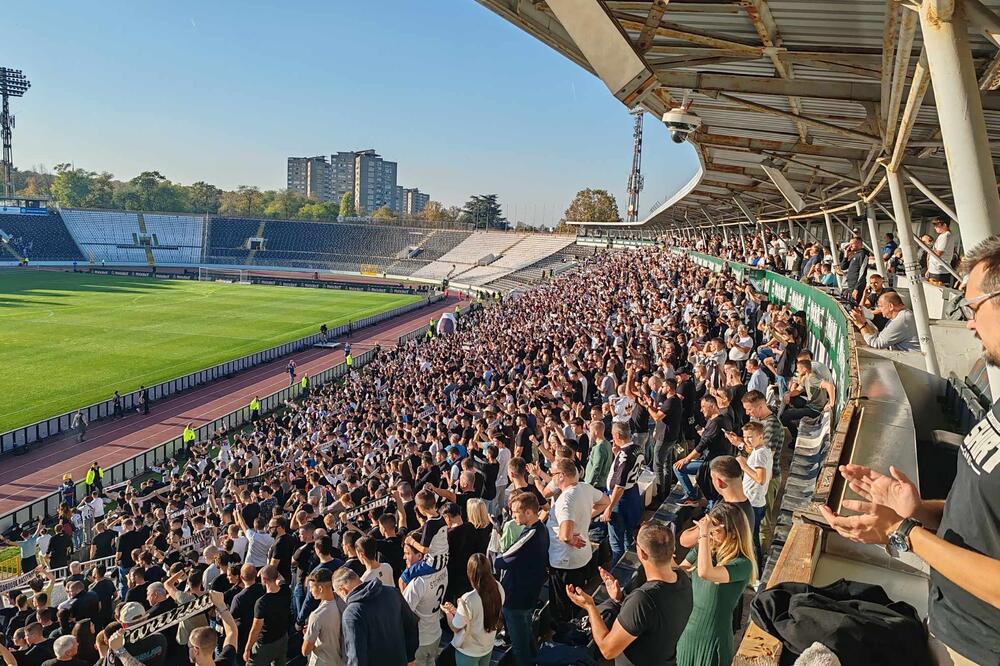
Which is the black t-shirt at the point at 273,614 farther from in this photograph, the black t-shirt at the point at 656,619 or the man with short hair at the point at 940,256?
the man with short hair at the point at 940,256

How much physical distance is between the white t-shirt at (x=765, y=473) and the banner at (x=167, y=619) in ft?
12.8

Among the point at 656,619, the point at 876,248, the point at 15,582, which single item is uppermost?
the point at 876,248

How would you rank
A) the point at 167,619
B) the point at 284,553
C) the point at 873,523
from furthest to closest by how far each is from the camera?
the point at 284,553
the point at 167,619
the point at 873,523

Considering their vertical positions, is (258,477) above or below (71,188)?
below

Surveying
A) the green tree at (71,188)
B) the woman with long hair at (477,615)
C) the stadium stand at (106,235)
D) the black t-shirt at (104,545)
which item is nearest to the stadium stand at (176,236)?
the stadium stand at (106,235)

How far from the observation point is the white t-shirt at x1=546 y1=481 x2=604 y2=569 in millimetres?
4711

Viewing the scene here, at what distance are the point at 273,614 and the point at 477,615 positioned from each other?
1.80 metres

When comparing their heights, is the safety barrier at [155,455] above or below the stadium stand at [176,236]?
below

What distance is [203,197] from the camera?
417 feet

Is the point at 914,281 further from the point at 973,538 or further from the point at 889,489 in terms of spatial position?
the point at 973,538

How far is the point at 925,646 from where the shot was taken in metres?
1.94

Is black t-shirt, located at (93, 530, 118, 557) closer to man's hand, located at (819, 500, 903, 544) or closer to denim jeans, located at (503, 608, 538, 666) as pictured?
denim jeans, located at (503, 608, 538, 666)

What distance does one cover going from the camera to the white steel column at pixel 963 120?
11.0 ft

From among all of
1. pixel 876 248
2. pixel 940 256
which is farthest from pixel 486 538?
pixel 876 248
